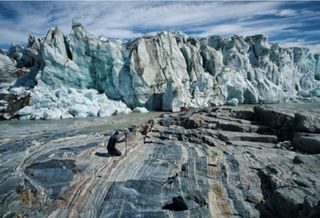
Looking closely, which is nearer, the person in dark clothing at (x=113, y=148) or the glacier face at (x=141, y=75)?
the person in dark clothing at (x=113, y=148)

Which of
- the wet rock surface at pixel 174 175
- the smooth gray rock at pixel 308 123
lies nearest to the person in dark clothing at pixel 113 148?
the wet rock surface at pixel 174 175

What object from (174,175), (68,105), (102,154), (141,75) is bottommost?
(68,105)

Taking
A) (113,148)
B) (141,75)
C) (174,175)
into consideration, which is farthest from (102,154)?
(141,75)

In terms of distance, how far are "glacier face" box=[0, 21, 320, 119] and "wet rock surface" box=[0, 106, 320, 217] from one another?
17.3 metres

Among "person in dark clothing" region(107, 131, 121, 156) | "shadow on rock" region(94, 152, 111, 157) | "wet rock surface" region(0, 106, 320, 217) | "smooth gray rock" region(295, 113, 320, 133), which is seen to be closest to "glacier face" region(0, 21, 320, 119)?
"wet rock surface" region(0, 106, 320, 217)

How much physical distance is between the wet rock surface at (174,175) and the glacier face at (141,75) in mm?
17319

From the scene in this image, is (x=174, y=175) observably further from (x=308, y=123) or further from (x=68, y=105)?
(x=68, y=105)

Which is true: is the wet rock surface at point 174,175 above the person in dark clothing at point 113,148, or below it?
below

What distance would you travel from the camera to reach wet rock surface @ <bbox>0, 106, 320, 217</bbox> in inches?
231

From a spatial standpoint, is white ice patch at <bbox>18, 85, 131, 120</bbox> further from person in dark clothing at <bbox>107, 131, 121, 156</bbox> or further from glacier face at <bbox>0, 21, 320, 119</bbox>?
person in dark clothing at <bbox>107, 131, 121, 156</bbox>

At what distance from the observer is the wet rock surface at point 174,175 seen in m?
5.88

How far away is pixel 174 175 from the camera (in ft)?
23.5

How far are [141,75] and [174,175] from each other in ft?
76.4

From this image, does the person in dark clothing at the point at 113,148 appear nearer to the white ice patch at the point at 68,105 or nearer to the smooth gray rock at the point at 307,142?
the smooth gray rock at the point at 307,142
